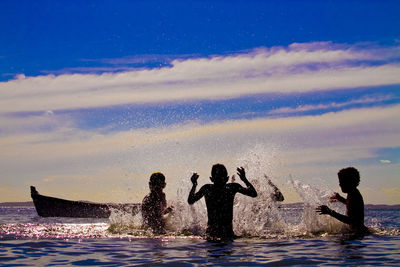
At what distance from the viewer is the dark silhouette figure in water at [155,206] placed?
13.5 meters

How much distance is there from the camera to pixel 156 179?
530 inches

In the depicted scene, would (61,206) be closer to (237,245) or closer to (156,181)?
(156,181)

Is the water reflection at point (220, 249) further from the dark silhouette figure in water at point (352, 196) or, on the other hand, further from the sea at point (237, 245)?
the dark silhouette figure in water at point (352, 196)

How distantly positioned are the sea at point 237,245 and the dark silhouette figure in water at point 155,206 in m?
0.26

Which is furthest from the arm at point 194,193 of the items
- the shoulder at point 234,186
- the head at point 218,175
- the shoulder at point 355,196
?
the shoulder at point 355,196

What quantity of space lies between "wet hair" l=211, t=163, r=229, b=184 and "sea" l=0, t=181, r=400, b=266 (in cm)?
149

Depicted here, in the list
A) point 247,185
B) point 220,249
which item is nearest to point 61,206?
point 247,185

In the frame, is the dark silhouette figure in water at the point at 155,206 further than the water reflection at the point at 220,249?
Yes

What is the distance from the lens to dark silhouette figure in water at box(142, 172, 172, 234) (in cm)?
1348

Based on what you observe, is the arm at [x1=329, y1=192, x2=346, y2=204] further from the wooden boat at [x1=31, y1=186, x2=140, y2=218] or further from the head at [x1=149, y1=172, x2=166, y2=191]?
the wooden boat at [x1=31, y1=186, x2=140, y2=218]

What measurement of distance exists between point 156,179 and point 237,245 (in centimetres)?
423

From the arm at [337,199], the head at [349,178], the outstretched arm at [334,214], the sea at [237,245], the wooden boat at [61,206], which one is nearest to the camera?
the sea at [237,245]

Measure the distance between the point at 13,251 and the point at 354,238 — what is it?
26.1 ft

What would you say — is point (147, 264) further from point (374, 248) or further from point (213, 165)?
point (374, 248)
